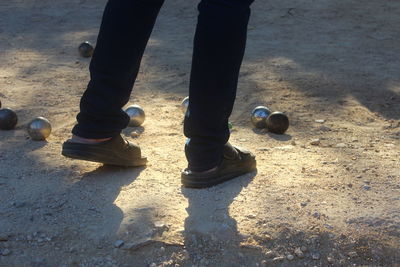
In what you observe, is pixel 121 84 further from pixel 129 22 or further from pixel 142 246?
pixel 142 246

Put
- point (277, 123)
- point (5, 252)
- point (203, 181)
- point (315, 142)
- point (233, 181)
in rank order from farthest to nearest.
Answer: point (277, 123), point (315, 142), point (233, 181), point (203, 181), point (5, 252)

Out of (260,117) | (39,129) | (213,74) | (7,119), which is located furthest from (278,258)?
(7,119)

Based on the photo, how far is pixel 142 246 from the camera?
2.96 metres

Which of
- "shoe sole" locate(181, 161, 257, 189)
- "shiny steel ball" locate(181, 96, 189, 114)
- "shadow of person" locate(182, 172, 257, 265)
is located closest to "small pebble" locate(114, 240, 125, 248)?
"shadow of person" locate(182, 172, 257, 265)

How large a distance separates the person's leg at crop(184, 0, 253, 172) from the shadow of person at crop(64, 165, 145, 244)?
0.44 metres

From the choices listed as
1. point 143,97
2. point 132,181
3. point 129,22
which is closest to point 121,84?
point 129,22

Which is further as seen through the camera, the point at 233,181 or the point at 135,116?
the point at 135,116

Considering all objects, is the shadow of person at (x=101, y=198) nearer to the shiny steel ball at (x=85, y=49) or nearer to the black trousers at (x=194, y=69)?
the black trousers at (x=194, y=69)

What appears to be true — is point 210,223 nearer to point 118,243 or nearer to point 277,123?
point 118,243

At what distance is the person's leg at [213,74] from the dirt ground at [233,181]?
0.86ft

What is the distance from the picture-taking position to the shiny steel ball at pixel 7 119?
4.39 m

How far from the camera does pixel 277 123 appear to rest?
4.45 meters

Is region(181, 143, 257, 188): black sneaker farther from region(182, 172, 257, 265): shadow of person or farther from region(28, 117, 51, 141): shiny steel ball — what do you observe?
region(28, 117, 51, 141): shiny steel ball

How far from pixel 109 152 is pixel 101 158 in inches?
2.1
